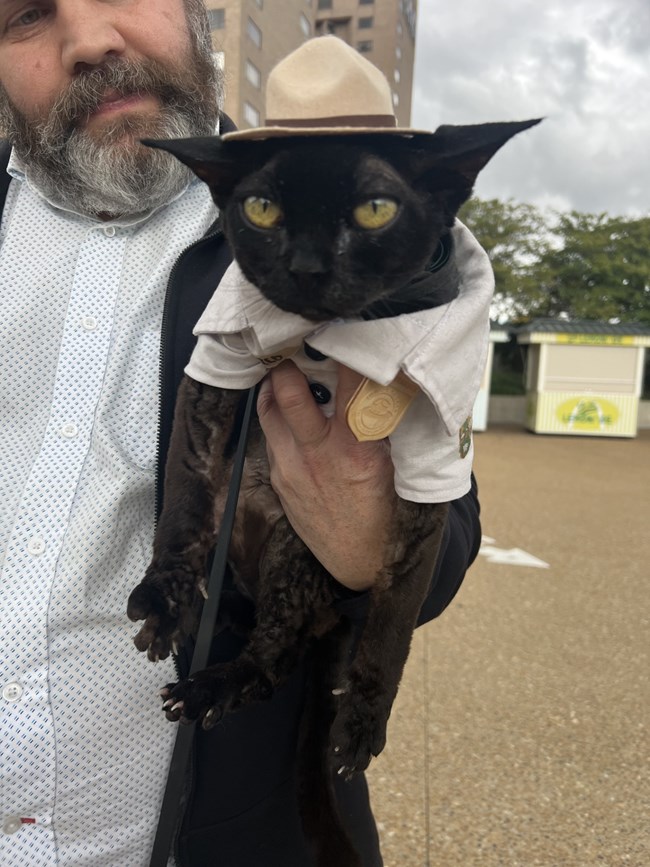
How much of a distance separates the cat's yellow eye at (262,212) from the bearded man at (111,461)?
329 millimetres

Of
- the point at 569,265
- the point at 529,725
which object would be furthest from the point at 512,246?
the point at 529,725

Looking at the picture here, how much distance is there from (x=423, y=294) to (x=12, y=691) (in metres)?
1.06

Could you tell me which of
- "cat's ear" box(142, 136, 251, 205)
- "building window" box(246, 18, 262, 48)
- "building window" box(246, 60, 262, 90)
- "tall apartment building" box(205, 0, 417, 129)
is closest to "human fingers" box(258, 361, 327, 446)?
"cat's ear" box(142, 136, 251, 205)

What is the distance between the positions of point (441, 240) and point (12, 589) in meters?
1.05

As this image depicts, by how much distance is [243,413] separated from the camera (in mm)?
1426

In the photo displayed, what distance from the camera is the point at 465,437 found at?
1260mm

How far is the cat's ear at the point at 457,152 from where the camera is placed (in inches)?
39.6

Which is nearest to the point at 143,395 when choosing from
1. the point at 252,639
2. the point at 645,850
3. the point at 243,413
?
the point at 243,413

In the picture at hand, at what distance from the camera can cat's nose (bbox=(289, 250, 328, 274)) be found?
3.37ft

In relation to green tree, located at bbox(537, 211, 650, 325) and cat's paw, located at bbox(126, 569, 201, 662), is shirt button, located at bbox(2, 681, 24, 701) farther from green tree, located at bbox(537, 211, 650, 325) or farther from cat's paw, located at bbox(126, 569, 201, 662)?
green tree, located at bbox(537, 211, 650, 325)

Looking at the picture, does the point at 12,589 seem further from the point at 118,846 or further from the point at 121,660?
the point at 118,846

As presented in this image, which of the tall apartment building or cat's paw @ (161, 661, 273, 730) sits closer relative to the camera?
cat's paw @ (161, 661, 273, 730)

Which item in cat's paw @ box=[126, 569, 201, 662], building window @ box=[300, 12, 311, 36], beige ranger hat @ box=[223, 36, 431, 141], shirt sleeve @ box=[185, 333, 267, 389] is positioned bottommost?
cat's paw @ box=[126, 569, 201, 662]

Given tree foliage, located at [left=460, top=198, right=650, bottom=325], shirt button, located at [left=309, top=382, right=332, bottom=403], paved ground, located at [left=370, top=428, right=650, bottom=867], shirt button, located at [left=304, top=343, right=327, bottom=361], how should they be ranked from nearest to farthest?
shirt button, located at [left=304, top=343, right=327, bottom=361] < shirt button, located at [left=309, top=382, right=332, bottom=403] < paved ground, located at [left=370, top=428, right=650, bottom=867] < tree foliage, located at [left=460, top=198, right=650, bottom=325]
